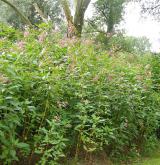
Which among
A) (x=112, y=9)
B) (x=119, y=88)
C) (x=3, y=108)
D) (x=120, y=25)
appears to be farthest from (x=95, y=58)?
(x=120, y=25)

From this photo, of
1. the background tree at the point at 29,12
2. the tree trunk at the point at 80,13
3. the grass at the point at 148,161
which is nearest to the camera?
the grass at the point at 148,161

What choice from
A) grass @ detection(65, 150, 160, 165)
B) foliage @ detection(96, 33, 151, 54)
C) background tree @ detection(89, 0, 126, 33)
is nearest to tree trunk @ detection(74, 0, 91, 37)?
foliage @ detection(96, 33, 151, 54)

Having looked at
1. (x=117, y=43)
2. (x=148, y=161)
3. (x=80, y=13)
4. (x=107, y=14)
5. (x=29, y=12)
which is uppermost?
(x=29, y=12)

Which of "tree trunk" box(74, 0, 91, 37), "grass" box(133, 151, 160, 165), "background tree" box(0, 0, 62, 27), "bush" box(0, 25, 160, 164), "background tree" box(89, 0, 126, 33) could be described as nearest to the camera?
"bush" box(0, 25, 160, 164)

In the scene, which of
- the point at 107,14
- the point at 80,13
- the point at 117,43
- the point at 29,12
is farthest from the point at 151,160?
the point at 29,12

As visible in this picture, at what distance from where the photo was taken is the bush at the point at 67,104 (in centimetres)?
338

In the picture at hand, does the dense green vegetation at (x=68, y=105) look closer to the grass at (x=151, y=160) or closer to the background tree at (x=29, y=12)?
the grass at (x=151, y=160)

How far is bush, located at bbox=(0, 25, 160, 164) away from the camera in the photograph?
133 inches

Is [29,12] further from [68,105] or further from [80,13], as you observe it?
[68,105]

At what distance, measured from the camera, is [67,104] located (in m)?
4.27

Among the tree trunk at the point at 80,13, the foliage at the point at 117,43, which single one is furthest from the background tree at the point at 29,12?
the tree trunk at the point at 80,13

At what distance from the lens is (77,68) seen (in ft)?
15.0

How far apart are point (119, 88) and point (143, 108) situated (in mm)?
780

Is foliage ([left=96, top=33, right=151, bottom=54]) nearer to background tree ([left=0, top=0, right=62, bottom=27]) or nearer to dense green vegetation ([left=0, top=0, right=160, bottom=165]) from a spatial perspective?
dense green vegetation ([left=0, top=0, right=160, bottom=165])
